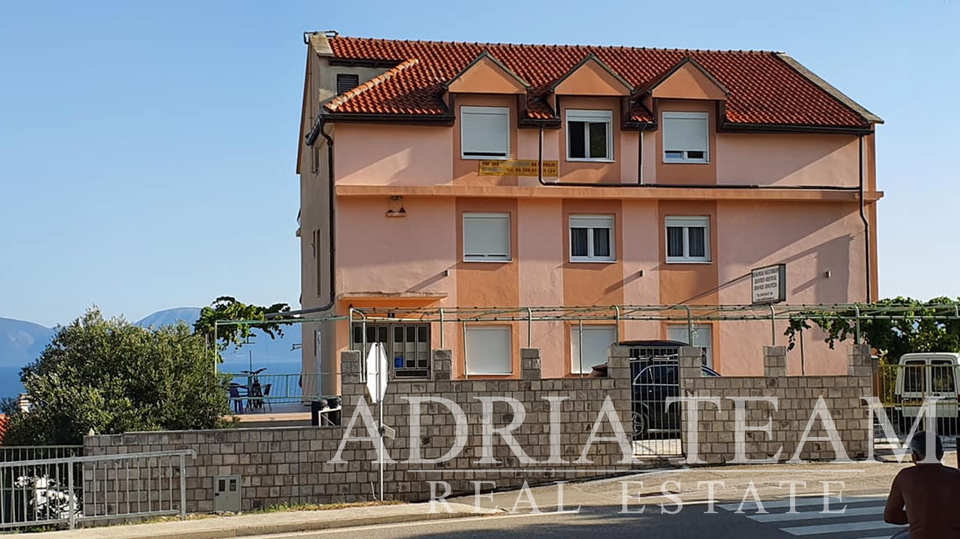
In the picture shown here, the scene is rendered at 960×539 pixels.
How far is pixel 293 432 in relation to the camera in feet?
60.7

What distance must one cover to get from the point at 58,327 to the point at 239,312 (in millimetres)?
7676

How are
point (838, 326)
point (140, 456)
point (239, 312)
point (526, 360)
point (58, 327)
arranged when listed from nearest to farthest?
point (140, 456) → point (526, 360) → point (58, 327) → point (838, 326) → point (239, 312)

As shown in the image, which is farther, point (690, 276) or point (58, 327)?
point (690, 276)

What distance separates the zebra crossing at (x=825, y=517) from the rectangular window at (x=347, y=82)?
66.5 feet

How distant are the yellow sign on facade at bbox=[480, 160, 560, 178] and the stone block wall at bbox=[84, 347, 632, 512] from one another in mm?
10936

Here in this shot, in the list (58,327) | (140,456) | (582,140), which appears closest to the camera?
(140,456)

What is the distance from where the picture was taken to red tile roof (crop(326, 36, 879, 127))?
29.8 meters

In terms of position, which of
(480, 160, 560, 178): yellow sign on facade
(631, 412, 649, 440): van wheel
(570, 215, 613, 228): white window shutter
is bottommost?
(631, 412, 649, 440): van wheel

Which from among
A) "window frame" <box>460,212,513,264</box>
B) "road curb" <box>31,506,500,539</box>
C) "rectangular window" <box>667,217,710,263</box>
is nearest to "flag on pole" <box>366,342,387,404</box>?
"road curb" <box>31,506,500,539</box>

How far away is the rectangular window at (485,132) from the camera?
29.7m

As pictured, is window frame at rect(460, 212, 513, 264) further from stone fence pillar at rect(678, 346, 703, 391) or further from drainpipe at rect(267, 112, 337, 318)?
stone fence pillar at rect(678, 346, 703, 391)

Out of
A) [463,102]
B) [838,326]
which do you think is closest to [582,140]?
[463,102]

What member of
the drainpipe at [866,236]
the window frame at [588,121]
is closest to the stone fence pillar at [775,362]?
the window frame at [588,121]

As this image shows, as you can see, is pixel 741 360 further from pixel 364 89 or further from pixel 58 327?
pixel 58 327
